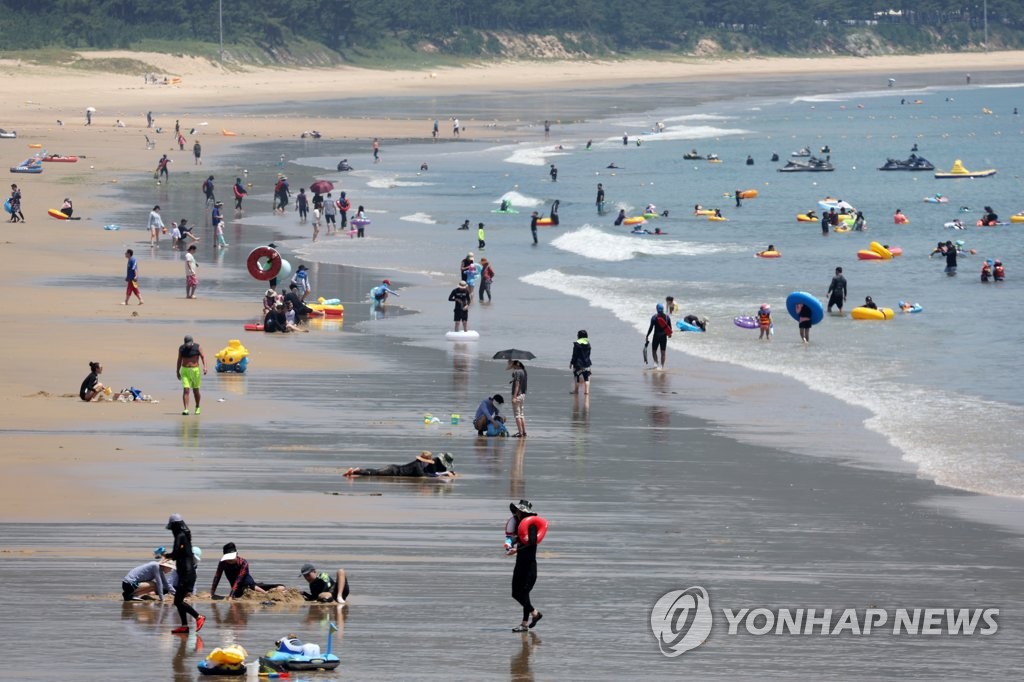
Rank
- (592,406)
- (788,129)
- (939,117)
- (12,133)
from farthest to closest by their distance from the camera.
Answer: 1. (939,117)
2. (788,129)
3. (12,133)
4. (592,406)

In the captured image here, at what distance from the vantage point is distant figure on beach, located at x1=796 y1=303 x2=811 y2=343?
36594 millimetres

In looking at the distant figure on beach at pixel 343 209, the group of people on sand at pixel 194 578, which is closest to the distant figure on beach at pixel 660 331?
the group of people on sand at pixel 194 578

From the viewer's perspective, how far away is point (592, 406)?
93.5 feet

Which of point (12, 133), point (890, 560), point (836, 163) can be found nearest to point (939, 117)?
point (836, 163)

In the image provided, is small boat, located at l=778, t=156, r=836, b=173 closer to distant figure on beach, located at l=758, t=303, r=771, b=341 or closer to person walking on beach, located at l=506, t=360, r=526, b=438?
distant figure on beach, located at l=758, t=303, r=771, b=341

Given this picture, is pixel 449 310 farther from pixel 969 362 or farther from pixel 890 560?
pixel 890 560

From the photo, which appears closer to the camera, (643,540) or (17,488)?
(643,540)

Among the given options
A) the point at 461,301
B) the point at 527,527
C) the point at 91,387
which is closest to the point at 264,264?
the point at 461,301

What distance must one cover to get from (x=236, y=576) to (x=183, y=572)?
2.52ft

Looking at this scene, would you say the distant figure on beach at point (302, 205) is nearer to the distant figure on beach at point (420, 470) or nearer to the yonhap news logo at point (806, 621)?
the distant figure on beach at point (420, 470)

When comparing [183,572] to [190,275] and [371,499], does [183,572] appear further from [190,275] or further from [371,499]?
[190,275]

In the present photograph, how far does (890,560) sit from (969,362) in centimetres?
1714

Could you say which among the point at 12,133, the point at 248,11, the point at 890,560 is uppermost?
the point at 248,11

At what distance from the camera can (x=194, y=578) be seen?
16172 millimetres
